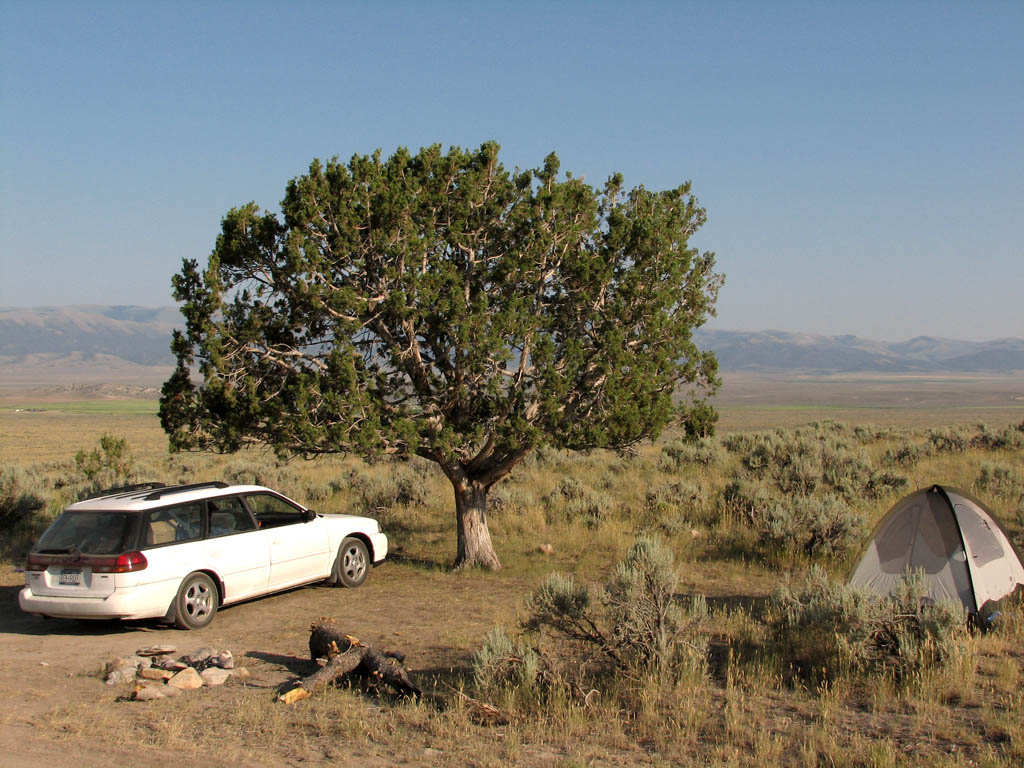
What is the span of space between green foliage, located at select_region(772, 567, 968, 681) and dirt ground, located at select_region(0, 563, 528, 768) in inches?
123

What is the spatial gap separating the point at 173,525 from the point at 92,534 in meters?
0.83

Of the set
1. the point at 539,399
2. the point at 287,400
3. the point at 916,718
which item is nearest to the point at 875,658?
the point at 916,718

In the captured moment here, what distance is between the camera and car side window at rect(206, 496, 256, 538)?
10.2 m

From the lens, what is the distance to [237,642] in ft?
29.9

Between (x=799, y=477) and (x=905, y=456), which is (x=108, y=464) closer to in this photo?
(x=799, y=477)

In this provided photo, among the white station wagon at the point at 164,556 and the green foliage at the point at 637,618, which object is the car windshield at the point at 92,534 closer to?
the white station wagon at the point at 164,556

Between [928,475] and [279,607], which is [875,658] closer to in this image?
[279,607]

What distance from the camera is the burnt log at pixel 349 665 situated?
709 cm

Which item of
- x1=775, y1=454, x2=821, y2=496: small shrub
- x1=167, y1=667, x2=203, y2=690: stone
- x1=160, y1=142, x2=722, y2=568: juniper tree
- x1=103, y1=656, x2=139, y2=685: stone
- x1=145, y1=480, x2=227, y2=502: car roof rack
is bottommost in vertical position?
x1=103, y1=656, x2=139, y2=685: stone

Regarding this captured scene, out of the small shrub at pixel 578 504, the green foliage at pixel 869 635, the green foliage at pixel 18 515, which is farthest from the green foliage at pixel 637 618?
the green foliage at pixel 18 515

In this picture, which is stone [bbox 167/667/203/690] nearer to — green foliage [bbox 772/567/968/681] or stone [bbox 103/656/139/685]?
stone [bbox 103/656/139/685]

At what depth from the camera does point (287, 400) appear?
11.8 meters

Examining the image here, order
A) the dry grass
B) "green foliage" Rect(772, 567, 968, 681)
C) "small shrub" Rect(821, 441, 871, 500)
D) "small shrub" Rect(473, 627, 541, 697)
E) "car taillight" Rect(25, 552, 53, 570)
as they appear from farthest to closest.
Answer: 1. "small shrub" Rect(821, 441, 871, 500)
2. "car taillight" Rect(25, 552, 53, 570)
3. "green foliage" Rect(772, 567, 968, 681)
4. "small shrub" Rect(473, 627, 541, 697)
5. the dry grass

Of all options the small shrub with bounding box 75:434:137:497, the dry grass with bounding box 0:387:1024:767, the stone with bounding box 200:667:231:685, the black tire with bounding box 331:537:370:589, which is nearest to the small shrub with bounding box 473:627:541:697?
the dry grass with bounding box 0:387:1024:767
